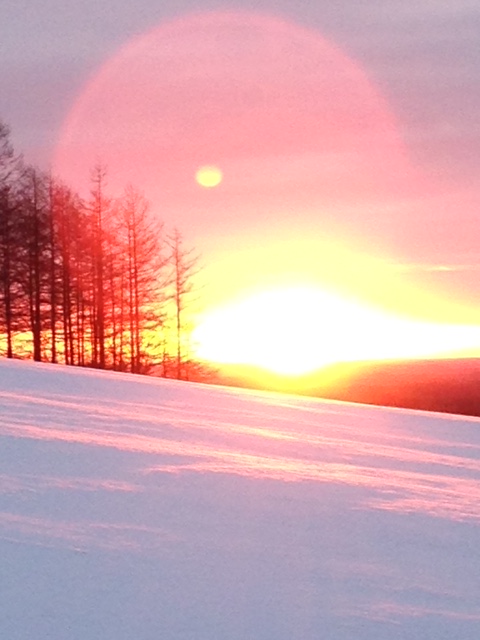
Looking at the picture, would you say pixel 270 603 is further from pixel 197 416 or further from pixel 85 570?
pixel 197 416

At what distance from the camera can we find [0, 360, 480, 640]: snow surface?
250 centimetres

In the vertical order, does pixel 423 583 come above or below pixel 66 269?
below

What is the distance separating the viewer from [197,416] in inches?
290

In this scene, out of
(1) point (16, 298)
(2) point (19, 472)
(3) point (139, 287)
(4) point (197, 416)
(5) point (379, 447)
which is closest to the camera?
(2) point (19, 472)

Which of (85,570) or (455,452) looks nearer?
(85,570)

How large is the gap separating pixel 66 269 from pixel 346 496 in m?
26.6

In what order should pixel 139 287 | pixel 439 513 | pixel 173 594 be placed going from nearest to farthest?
pixel 173 594 < pixel 439 513 < pixel 139 287

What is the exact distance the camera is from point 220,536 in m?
3.30

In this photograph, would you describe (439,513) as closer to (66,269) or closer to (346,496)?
(346,496)

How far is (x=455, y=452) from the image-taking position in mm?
7418

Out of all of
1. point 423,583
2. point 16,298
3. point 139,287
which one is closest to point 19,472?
point 423,583

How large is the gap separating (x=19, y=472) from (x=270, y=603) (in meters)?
1.69

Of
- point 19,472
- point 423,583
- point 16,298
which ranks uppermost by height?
point 16,298

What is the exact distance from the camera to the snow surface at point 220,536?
250 cm
